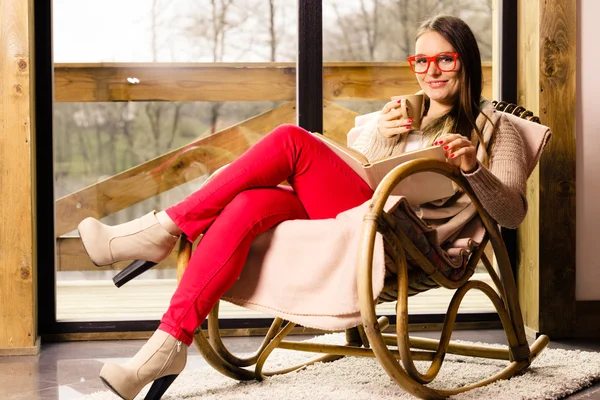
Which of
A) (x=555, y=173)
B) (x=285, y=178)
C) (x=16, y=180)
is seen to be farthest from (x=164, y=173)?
(x=555, y=173)

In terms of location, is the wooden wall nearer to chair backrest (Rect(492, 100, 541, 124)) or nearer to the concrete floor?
the concrete floor

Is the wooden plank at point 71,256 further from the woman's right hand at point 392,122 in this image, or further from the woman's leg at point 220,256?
the woman's right hand at point 392,122

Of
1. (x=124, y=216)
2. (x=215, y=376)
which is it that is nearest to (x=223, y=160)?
(x=124, y=216)

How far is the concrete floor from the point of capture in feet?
7.45

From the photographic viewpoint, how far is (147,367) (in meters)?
1.89

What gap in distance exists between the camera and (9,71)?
282cm

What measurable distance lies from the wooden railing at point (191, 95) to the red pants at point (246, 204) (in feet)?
3.47

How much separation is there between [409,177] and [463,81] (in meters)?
0.45

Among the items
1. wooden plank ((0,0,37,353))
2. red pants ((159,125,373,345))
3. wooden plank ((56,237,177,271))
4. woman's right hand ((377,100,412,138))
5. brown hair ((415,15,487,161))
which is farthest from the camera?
wooden plank ((56,237,177,271))

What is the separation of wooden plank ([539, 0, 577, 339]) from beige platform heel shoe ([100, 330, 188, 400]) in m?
1.60

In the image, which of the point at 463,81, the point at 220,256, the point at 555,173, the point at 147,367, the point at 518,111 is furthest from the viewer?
the point at 555,173

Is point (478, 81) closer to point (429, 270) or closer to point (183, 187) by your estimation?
point (429, 270)

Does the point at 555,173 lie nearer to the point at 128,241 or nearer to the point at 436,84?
the point at 436,84

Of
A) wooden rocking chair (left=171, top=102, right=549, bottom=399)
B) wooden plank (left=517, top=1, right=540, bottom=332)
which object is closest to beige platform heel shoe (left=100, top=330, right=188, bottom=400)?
wooden rocking chair (left=171, top=102, right=549, bottom=399)
